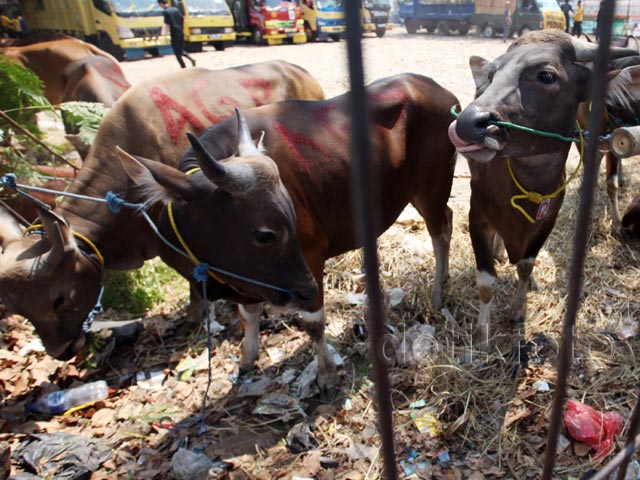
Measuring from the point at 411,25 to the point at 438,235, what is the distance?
98.9 feet

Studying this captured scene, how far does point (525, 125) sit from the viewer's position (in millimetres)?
3133

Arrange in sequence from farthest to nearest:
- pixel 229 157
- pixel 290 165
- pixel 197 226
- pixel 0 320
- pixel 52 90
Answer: pixel 52 90, pixel 0 320, pixel 290 165, pixel 229 157, pixel 197 226

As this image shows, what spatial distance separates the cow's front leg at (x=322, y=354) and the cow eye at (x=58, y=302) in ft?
5.86

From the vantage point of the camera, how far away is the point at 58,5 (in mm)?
20281

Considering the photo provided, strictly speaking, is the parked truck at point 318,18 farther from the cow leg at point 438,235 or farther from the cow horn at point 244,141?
the cow horn at point 244,141

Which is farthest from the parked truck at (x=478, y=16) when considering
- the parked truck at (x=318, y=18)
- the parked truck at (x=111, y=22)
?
the parked truck at (x=111, y=22)

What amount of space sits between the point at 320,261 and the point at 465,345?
1.47 meters

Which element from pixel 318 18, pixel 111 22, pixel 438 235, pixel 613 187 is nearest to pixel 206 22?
pixel 111 22

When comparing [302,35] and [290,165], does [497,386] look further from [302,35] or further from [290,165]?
[302,35]

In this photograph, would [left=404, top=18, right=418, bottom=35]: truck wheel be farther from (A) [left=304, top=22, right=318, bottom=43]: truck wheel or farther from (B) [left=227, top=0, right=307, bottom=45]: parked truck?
(B) [left=227, top=0, right=307, bottom=45]: parked truck

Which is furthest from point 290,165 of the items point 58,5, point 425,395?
point 58,5

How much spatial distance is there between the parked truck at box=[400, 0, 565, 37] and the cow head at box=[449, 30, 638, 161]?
75.7 ft

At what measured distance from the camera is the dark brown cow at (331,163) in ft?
11.5

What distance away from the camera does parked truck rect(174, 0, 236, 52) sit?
22.1 m
